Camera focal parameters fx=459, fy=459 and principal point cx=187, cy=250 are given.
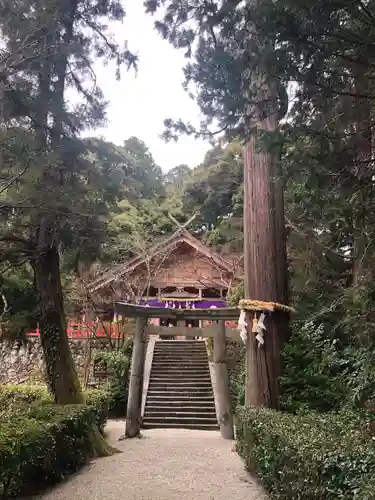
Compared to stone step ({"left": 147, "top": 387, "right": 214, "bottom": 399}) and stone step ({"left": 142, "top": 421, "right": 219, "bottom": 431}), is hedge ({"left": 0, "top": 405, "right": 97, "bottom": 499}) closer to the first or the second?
stone step ({"left": 142, "top": 421, "right": 219, "bottom": 431})

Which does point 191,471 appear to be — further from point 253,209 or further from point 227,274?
point 227,274

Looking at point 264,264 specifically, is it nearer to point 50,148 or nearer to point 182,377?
point 50,148

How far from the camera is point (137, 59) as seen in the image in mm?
7484

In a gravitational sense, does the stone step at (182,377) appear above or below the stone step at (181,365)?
below

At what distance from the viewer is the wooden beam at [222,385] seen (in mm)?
9390

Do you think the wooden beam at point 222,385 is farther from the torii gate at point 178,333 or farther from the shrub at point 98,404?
Answer: the shrub at point 98,404

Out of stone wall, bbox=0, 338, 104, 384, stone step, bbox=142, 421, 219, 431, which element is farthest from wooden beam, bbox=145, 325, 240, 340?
stone wall, bbox=0, 338, 104, 384

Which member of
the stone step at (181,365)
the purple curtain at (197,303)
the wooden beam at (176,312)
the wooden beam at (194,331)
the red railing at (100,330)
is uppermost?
the purple curtain at (197,303)

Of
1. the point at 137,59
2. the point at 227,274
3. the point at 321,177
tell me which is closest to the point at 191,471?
the point at 321,177

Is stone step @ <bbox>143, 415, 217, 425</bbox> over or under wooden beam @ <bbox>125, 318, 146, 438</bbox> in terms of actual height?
under

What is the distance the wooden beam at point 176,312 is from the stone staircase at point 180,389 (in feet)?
11.0

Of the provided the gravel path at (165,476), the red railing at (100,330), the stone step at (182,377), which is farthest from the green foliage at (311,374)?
the red railing at (100,330)

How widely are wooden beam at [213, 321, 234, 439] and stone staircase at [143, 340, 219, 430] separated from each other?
189 cm

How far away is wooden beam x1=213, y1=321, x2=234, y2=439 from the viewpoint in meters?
9.39
